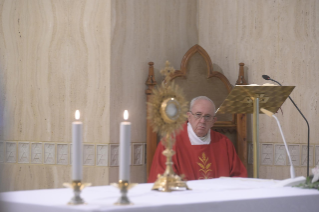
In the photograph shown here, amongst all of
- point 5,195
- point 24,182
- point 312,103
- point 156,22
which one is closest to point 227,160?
point 312,103

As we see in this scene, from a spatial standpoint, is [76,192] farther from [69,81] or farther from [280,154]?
[280,154]

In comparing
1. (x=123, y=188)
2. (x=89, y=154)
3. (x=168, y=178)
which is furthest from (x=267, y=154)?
(x=123, y=188)

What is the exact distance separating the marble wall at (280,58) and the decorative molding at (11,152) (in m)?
2.68

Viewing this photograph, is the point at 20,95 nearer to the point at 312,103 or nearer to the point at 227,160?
the point at 227,160

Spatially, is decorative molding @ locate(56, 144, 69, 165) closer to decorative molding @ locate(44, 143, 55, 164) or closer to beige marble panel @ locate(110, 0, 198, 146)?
decorative molding @ locate(44, 143, 55, 164)

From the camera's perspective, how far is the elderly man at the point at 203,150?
5375 mm

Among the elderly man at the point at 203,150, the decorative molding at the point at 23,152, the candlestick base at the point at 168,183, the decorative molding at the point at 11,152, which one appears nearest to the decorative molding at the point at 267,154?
the elderly man at the point at 203,150

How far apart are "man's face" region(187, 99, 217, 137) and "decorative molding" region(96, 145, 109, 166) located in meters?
1.02

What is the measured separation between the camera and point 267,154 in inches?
230

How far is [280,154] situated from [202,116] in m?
1.12

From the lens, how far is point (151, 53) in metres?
5.77

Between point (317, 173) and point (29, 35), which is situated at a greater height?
point (29, 35)

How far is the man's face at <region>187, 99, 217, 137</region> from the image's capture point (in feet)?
17.8

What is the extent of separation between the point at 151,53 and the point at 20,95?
5.28 ft
